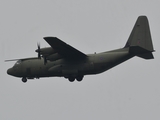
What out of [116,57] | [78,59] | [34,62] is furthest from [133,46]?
[34,62]

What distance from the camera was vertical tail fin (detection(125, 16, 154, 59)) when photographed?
166 ft

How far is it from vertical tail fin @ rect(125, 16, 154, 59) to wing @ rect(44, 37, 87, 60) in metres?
4.54

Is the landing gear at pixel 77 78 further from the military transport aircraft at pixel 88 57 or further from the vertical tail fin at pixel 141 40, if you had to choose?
the vertical tail fin at pixel 141 40

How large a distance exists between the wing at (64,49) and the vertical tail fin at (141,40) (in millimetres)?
4539

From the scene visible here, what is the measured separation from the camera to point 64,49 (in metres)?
50.4

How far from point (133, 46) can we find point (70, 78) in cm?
668

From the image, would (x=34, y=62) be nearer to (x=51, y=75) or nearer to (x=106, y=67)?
(x=51, y=75)

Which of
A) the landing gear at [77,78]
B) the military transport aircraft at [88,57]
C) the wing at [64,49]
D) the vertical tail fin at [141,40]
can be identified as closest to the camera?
the wing at [64,49]

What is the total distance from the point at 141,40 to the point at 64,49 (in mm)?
6971

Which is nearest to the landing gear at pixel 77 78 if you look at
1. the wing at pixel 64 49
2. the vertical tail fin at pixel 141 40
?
the wing at pixel 64 49

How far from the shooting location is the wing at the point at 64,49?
49.3 m

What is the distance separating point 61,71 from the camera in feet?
170

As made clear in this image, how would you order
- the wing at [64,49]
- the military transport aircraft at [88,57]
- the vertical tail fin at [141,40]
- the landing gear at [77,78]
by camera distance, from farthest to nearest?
the landing gear at [77,78], the military transport aircraft at [88,57], the vertical tail fin at [141,40], the wing at [64,49]

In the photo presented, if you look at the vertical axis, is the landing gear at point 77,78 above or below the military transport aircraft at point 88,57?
below
